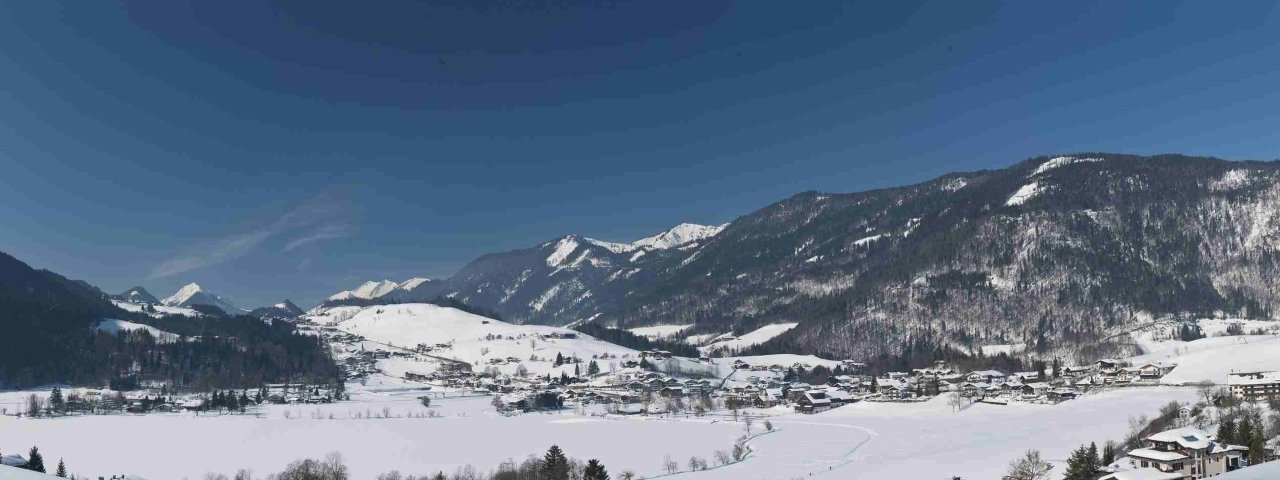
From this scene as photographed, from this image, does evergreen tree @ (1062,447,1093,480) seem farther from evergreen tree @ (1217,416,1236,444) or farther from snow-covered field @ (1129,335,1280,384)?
snow-covered field @ (1129,335,1280,384)

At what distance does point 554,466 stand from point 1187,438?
119 feet

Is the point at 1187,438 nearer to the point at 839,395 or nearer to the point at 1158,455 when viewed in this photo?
the point at 1158,455

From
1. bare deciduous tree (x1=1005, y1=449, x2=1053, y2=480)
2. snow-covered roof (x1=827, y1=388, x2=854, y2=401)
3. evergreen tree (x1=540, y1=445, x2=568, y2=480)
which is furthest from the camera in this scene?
snow-covered roof (x1=827, y1=388, x2=854, y2=401)

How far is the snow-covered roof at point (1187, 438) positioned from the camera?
44438 mm

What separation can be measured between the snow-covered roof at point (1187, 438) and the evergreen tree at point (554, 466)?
3453 cm

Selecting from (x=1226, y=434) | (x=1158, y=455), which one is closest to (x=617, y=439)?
(x=1158, y=455)

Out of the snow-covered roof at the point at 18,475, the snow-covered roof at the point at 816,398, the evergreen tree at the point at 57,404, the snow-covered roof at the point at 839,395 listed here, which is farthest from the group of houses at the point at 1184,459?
the evergreen tree at the point at 57,404

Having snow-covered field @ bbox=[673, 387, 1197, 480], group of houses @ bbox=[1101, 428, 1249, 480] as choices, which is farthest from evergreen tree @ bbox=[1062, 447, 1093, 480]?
snow-covered field @ bbox=[673, 387, 1197, 480]

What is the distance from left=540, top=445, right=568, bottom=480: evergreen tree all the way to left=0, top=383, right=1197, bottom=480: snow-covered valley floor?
1472 centimetres

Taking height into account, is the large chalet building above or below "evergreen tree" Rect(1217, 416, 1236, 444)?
below

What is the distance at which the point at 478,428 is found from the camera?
Answer: 109 metres

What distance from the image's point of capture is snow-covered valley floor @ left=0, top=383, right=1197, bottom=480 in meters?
71.1

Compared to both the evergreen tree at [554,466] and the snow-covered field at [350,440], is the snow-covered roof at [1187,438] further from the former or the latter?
the snow-covered field at [350,440]

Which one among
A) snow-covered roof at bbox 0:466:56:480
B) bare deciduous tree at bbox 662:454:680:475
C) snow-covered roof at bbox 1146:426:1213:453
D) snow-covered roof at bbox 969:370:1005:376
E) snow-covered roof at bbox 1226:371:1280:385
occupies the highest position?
snow-covered roof at bbox 0:466:56:480
